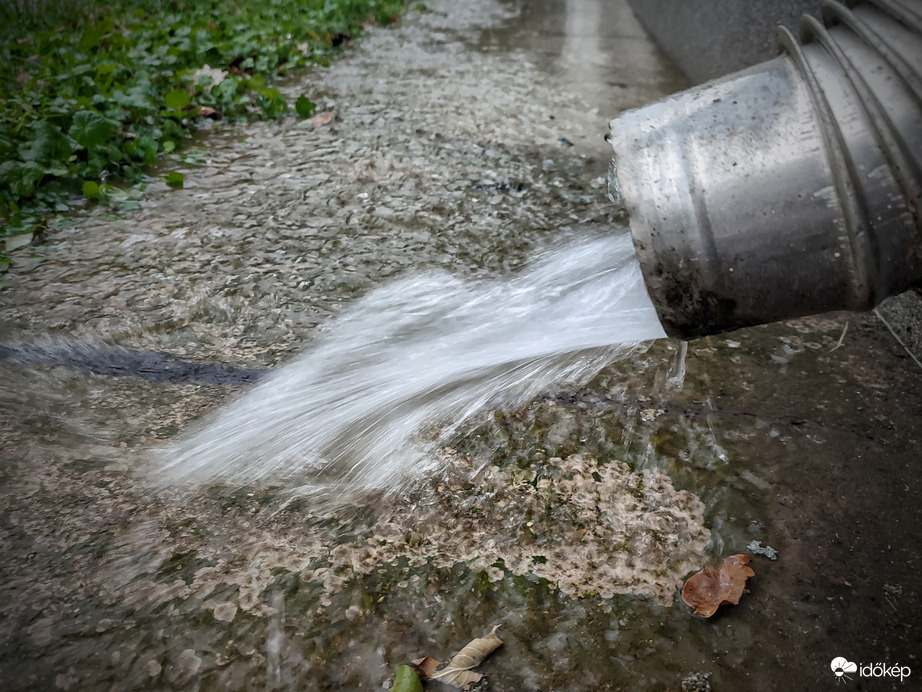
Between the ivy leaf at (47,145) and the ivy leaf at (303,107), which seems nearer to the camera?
the ivy leaf at (47,145)

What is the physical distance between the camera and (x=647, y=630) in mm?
1319

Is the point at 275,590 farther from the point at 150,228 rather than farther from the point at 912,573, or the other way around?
the point at 150,228

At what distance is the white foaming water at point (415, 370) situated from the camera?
170 cm

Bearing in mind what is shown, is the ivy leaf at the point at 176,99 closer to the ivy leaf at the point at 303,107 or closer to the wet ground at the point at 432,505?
the ivy leaf at the point at 303,107

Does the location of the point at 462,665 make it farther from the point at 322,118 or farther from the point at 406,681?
the point at 322,118

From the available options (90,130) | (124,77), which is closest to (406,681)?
(90,130)

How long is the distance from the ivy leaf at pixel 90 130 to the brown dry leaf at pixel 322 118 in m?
0.86

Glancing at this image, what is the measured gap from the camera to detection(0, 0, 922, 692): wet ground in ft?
4.21

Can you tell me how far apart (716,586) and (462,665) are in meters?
0.49

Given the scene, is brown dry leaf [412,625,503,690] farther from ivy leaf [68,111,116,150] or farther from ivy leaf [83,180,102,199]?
ivy leaf [68,111,116,150]

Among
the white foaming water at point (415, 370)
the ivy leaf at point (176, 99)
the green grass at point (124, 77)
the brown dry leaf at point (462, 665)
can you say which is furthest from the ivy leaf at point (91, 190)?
the brown dry leaf at point (462, 665)

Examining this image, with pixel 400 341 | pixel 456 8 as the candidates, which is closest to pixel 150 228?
pixel 400 341

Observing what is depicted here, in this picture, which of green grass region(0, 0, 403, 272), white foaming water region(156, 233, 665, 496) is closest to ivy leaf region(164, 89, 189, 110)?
green grass region(0, 0, 403, 272)

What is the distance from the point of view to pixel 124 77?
3543 millimetres
